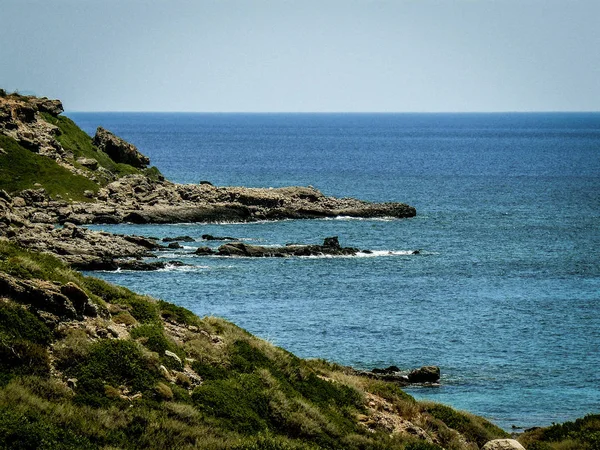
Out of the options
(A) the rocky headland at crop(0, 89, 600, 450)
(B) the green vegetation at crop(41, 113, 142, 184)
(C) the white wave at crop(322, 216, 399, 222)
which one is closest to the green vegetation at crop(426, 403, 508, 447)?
(A) the rocky headland at crop(0, 89, 600, 450)

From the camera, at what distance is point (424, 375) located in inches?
1852

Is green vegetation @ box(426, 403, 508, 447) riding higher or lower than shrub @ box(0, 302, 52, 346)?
lower

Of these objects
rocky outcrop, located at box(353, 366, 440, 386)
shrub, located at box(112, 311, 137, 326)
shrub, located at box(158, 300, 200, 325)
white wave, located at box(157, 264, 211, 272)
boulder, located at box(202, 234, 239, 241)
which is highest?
shrub, located at box(112, 311, 137, 326)

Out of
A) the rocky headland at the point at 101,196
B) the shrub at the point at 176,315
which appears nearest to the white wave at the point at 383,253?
the rocky headland at the point at 101,196

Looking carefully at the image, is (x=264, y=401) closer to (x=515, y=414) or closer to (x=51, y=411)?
(x=51, y=411)

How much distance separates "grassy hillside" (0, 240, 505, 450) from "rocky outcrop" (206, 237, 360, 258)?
179 feet

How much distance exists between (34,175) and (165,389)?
91534 mm

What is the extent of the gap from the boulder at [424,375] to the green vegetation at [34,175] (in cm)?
7009

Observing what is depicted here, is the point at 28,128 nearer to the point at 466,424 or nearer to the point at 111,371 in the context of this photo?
the point at 466,424

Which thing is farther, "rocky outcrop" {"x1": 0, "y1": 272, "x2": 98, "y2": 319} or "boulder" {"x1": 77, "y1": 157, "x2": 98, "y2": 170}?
"boulder" {"x1": 77, "y1": 157, "x2": 98, "y2": 170}

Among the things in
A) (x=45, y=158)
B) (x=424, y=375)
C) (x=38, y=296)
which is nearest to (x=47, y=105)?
(x=45, y=158)

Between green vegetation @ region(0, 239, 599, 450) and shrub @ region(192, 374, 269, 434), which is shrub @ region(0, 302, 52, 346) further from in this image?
shrub @ region(192, 374, 269, 434)

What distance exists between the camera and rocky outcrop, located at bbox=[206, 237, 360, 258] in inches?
3455

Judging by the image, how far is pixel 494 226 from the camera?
366 ft
